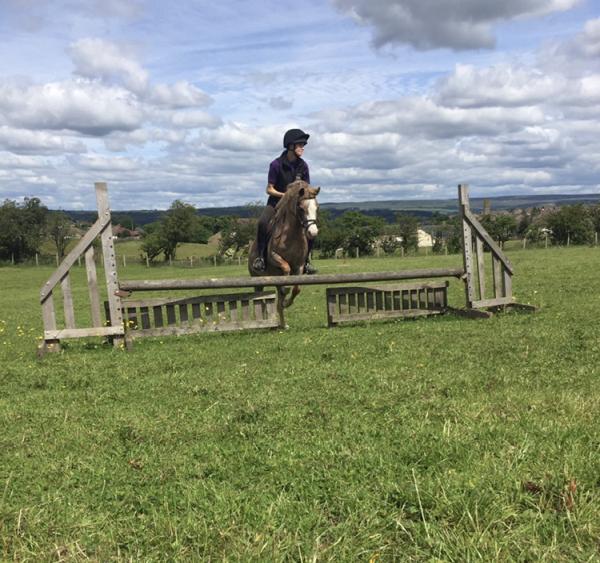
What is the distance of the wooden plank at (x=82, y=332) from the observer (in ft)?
30.9

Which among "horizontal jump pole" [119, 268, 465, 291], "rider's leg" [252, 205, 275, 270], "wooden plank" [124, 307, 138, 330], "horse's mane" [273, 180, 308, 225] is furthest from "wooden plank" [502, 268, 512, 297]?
"wooden plank" [124, 307, 138, 330]

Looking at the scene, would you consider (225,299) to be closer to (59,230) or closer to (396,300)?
(396,300)

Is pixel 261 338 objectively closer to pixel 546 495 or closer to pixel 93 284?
pixel 93 284

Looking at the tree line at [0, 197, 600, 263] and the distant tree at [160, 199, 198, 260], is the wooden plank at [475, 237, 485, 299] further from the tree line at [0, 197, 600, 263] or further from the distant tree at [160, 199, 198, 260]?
the distant tree at [160, 199, 198, 260]

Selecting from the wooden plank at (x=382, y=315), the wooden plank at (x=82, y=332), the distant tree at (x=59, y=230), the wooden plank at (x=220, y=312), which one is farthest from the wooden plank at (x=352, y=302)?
the distant tree at (x=59, y=230)

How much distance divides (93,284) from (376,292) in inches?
211

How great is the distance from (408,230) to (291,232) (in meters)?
82.4

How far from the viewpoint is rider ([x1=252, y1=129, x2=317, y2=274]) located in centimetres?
1052

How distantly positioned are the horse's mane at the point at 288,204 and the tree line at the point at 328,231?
57.7 m

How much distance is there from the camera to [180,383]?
262 inches

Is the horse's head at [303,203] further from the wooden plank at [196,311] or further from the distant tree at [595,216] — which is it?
the distant tree at [595,216]

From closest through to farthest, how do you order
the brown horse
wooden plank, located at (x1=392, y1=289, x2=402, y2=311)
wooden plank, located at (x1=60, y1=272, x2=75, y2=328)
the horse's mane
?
1. wooden plank, located at (x1=60, y1=272, x2=75, y2=328)
2. the brown horse
3. the horse's mane
4. wooden plank, located at (x1=392, y1=289, x2=402, y2=311)

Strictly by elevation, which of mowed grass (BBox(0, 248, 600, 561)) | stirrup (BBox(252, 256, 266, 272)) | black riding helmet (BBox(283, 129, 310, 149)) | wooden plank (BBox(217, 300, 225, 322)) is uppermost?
black riding helmet (BBox(283, 129, 310, 149))

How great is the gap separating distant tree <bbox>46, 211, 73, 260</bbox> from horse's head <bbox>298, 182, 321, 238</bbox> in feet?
248
